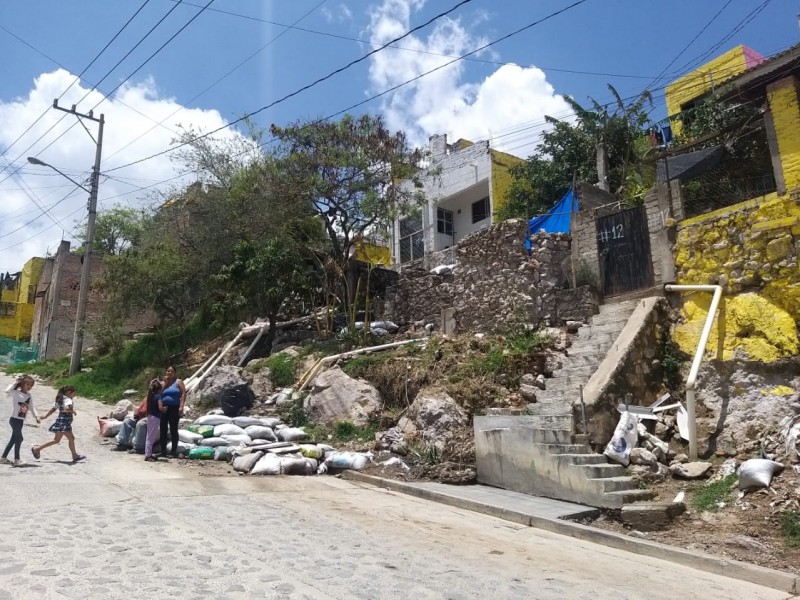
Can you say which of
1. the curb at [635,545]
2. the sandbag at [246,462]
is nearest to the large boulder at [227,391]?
the sandbag at [246,462]

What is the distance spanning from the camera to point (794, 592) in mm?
5117

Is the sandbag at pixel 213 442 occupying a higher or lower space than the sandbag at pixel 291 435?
lower

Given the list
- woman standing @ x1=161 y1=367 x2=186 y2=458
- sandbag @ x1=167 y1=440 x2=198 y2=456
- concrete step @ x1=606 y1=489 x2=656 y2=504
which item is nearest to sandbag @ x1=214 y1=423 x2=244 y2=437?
sandbag @ x1=167 y1=440 x2=198 y2=456

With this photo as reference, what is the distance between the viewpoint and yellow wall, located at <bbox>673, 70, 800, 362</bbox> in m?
9.00

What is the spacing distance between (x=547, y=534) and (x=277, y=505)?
11.0 ft

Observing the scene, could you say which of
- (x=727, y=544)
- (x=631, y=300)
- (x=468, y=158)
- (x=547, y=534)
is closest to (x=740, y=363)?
(x=631, y=300)

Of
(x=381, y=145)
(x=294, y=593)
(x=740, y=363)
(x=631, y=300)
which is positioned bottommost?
(x=294, y=593)

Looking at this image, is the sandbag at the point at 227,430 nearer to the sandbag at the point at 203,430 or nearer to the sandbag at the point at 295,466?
the sandbag at the point at 203,430

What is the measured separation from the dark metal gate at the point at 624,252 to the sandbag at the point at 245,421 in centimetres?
813

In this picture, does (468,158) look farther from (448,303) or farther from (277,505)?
(277,505)

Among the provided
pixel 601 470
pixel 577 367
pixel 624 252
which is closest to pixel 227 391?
pixel 577 367

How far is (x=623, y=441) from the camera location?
8453 millimetres

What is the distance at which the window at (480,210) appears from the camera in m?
27.8

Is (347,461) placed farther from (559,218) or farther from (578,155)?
(578,155)
